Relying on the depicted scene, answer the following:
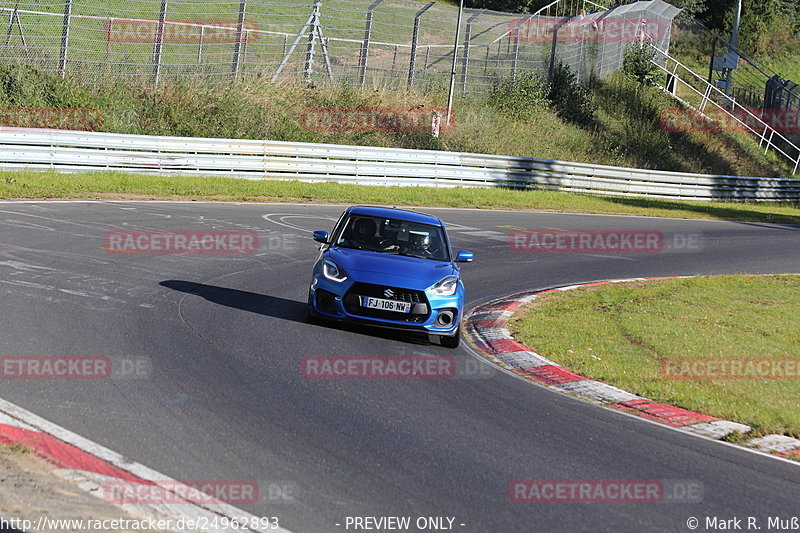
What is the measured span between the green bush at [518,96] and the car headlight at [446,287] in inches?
1191

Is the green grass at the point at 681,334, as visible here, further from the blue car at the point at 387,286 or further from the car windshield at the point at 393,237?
the car windshield at the point at 393,237

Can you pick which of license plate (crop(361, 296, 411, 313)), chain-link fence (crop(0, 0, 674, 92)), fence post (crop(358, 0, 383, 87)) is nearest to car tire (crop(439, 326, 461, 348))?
license plate (crop(361, 296, 411, 313))

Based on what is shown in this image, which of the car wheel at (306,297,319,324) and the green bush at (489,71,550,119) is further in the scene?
the green bush at (489,71,550,119)

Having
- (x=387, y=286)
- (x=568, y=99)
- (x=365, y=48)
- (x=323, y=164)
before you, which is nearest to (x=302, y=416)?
(x=387, y=286)

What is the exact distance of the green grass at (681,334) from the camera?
31.9 ft

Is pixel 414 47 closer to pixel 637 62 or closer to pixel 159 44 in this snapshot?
pixel 159 44

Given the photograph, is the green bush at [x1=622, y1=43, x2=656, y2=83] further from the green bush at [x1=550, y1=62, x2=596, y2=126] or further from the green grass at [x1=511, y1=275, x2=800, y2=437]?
the green grass at [x1=511, y1=275, x2=800, y2=437]

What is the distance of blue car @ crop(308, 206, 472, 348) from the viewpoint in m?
10.5

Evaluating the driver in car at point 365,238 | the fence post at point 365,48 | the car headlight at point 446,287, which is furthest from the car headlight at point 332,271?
the fence post at point 365,48

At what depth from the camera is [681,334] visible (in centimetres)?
1312

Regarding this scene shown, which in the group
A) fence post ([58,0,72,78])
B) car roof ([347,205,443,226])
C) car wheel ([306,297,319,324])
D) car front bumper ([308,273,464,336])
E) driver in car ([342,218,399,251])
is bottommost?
car wheel ([306,297,319,324])

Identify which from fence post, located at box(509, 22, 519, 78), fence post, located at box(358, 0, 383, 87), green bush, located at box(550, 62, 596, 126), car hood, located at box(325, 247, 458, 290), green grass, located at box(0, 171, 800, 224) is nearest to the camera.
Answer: car hood, located at box(325, 247, 458, 290)

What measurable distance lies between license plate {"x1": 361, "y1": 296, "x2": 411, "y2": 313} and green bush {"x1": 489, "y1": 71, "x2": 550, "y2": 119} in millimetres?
30917

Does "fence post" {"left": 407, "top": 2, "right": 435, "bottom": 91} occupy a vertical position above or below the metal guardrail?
above
